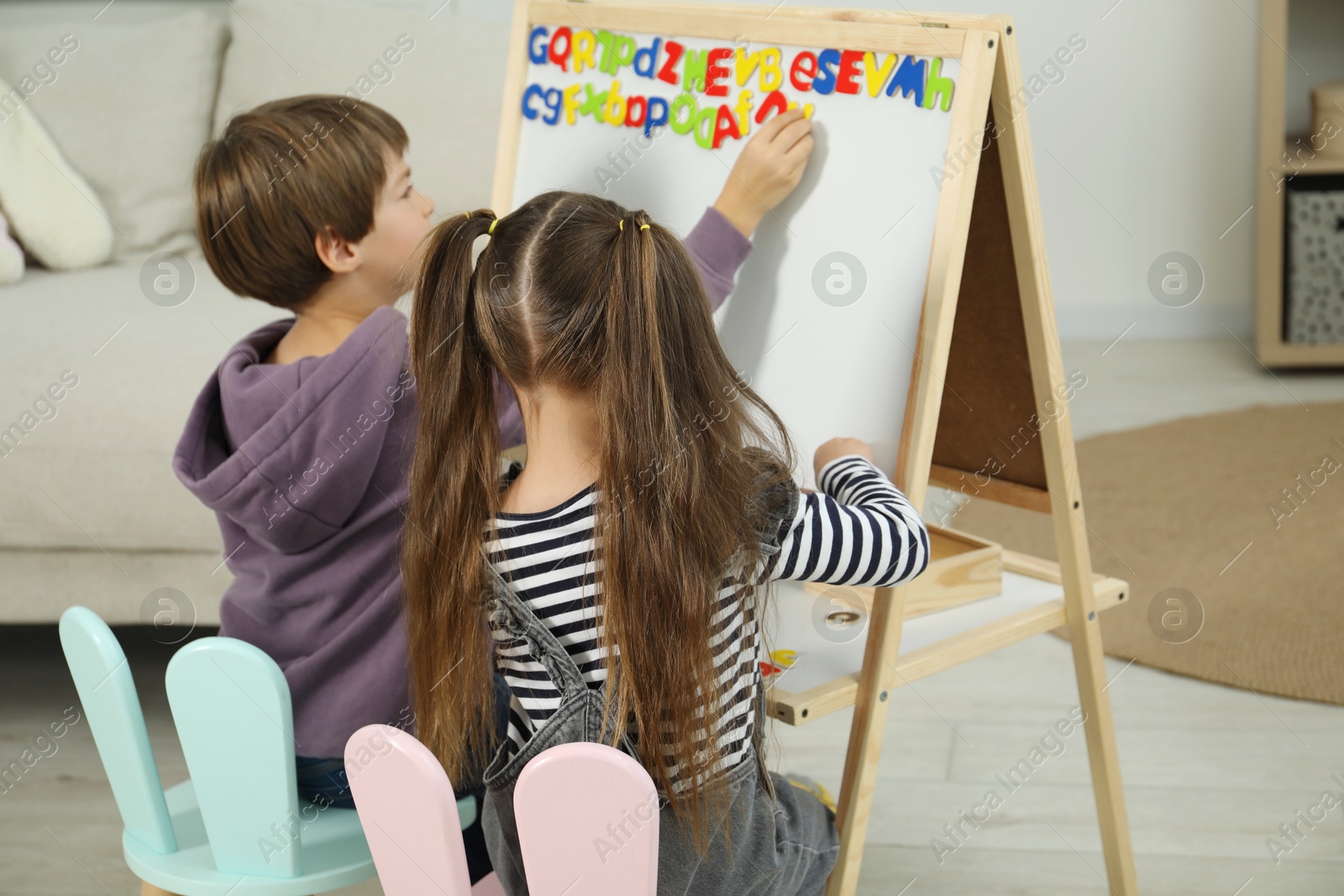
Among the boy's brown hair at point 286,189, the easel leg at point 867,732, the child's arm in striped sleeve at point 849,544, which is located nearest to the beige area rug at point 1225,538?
the easel leg at point 867,732

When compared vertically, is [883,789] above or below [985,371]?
below

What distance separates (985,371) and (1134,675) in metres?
0.86

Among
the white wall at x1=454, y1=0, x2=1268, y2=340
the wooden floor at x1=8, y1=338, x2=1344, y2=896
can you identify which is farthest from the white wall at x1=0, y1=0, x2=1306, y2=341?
the wooden floor at x1=8, y1=338, x2=1344, y2=896

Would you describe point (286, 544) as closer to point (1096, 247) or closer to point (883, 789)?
→ point (883, 789)

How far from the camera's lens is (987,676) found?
181cm

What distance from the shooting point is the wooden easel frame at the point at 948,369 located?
92 cm

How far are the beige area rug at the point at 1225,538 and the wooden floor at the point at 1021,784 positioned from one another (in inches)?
3.6

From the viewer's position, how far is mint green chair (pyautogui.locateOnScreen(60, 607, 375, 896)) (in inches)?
30.0

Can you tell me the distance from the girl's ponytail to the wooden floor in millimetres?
664

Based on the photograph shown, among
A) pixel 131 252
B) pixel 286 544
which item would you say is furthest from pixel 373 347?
pixel 131 252

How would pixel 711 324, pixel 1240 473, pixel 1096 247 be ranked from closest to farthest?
pixel 711 324, pixel 1240 473, pixel 1096 247

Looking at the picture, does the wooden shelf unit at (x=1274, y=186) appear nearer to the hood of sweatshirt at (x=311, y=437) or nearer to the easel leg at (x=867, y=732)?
the easel leg at (x=867, y=732)

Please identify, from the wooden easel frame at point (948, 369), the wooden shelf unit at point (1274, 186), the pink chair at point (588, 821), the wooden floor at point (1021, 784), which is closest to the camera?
the pink chair at point (588, 821)

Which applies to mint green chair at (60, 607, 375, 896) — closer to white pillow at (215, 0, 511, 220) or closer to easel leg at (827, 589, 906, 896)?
easel leg at (827, 589, 906, 896)
